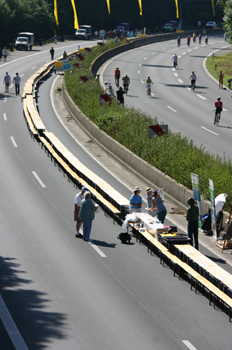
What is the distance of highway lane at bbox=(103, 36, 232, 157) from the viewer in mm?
34562

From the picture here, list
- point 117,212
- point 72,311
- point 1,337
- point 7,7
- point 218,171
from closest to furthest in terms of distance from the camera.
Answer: point 1,337 → point 72,311 → point 117,212 → point 218,171 → point 7,7

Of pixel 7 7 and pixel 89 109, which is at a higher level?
pixel 7 7

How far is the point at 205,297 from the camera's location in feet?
45.4

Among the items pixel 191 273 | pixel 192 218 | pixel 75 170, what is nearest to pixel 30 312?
pixel 191 273

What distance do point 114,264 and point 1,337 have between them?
508 centimetres

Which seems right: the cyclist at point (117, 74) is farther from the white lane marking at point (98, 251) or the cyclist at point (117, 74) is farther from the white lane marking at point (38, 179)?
the white lane marking at point (98, 251)

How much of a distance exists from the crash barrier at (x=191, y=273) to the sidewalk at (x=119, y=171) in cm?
166

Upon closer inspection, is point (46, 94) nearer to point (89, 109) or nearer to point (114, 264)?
point (89, 109)

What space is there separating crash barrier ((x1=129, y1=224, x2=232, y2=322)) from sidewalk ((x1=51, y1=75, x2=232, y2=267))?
5.45ft

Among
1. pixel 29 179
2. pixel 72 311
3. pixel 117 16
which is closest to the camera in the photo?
pixel 72 311

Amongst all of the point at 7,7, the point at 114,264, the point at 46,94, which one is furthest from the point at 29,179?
the point at 7,7

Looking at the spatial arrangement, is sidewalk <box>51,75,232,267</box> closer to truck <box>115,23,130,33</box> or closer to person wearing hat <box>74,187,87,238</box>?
person wearing hat <box>74,187,87,238</box>

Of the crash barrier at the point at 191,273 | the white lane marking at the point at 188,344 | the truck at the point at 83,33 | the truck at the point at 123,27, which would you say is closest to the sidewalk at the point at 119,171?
the crash barrier at the point at 191,273

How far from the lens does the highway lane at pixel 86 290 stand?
11422 millimetres
